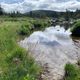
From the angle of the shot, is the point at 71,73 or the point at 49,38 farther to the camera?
the point at 49,38

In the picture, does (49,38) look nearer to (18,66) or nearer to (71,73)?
(71,73)

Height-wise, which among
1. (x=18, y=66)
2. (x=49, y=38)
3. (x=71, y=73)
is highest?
(x=18, y=66)

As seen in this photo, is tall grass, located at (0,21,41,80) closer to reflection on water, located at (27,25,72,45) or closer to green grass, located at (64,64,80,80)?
green grass, located at (64,64,80,80)

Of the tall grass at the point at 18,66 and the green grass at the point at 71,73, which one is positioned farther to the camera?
the green grass at the point at 71,73

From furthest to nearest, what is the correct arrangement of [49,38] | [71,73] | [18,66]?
[49,38], [71,73], [18,66]

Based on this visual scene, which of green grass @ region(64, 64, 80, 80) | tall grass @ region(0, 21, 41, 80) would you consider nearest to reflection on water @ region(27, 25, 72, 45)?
green grass @ region(64, 64, 80, 80)

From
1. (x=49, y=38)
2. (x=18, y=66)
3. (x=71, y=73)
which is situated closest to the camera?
(x=18, y=66)

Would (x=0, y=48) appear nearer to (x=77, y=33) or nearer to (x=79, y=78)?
(x=79, y=78)

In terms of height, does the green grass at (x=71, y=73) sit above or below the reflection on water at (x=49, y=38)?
above

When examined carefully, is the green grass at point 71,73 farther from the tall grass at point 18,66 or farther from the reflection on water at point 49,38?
the reflection on water at point 49,38

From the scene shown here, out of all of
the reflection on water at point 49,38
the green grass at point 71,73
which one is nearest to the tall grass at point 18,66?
the green grass at point 71,73

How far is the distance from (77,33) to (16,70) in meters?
40.5

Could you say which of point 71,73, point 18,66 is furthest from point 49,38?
point 18,66

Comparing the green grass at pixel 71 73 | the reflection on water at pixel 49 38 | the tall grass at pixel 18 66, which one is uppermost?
the tall grass at pixel 18 66
